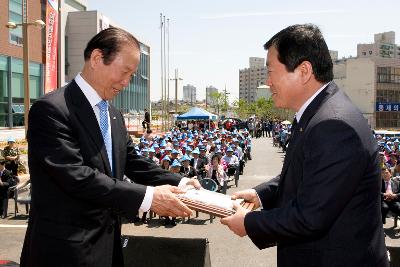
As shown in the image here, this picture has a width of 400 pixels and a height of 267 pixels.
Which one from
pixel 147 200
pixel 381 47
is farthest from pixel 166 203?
pixel 381 47

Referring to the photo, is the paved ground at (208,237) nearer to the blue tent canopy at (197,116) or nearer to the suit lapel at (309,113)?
the suit lapel at (309,113)

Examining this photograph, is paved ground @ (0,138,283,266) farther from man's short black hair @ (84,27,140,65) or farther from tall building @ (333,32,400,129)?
tall building @ (333,32,400,129)

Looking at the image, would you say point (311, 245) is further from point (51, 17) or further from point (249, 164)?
point (249, 164)

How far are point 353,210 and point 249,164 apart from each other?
77.8 ft

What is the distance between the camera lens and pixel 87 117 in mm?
2721

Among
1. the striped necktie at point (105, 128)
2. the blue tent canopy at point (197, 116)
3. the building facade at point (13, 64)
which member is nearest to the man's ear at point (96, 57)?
the striped necktie at point (105, 128)

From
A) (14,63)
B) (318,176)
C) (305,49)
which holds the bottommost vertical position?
(318,176)

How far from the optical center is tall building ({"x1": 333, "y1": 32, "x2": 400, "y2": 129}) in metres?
79.4

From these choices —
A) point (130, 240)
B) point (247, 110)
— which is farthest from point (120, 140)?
point (247, 110)

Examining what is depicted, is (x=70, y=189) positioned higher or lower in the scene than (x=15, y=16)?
lower

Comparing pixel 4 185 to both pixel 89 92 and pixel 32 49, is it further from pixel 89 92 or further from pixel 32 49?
pixel 32 49

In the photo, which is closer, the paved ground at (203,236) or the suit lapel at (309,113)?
the suit lapel at (309,113)

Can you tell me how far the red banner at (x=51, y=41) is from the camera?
21098mm

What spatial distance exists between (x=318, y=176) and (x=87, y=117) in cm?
143
